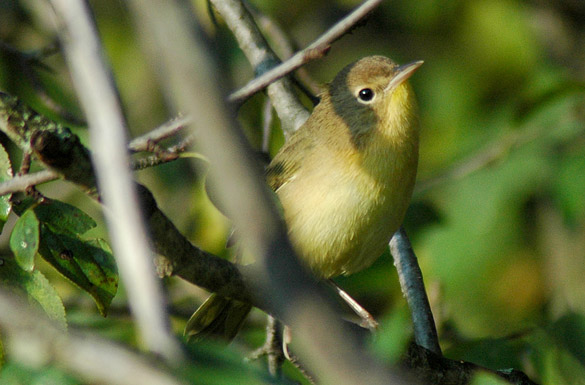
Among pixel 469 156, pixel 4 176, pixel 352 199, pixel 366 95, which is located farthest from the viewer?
pixel 469 156

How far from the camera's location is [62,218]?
2.38 metres

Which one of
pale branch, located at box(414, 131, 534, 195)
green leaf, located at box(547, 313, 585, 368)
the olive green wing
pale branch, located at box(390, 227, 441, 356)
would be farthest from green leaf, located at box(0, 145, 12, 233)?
pale branch, located at box(414, 131, 534, 195)

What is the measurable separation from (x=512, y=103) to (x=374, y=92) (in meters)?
1.35

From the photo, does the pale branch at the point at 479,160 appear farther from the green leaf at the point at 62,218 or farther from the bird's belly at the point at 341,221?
the green leaf at the point at 62,218

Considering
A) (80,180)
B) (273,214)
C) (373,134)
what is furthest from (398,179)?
(273,214)

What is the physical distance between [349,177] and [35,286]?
1628mm

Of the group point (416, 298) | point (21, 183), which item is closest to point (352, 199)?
point (416, 298)

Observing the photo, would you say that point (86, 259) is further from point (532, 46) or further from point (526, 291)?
point (532, 46)

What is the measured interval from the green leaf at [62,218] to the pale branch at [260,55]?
6.44 ft

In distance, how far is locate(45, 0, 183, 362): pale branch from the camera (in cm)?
136

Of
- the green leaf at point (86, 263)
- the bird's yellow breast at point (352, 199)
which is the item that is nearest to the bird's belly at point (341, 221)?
the bird's yellow breast at point (352, 199)

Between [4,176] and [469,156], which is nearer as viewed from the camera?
[4,176]

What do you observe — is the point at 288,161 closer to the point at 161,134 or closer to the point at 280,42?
the point at 280,42

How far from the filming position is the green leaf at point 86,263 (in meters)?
2.42
